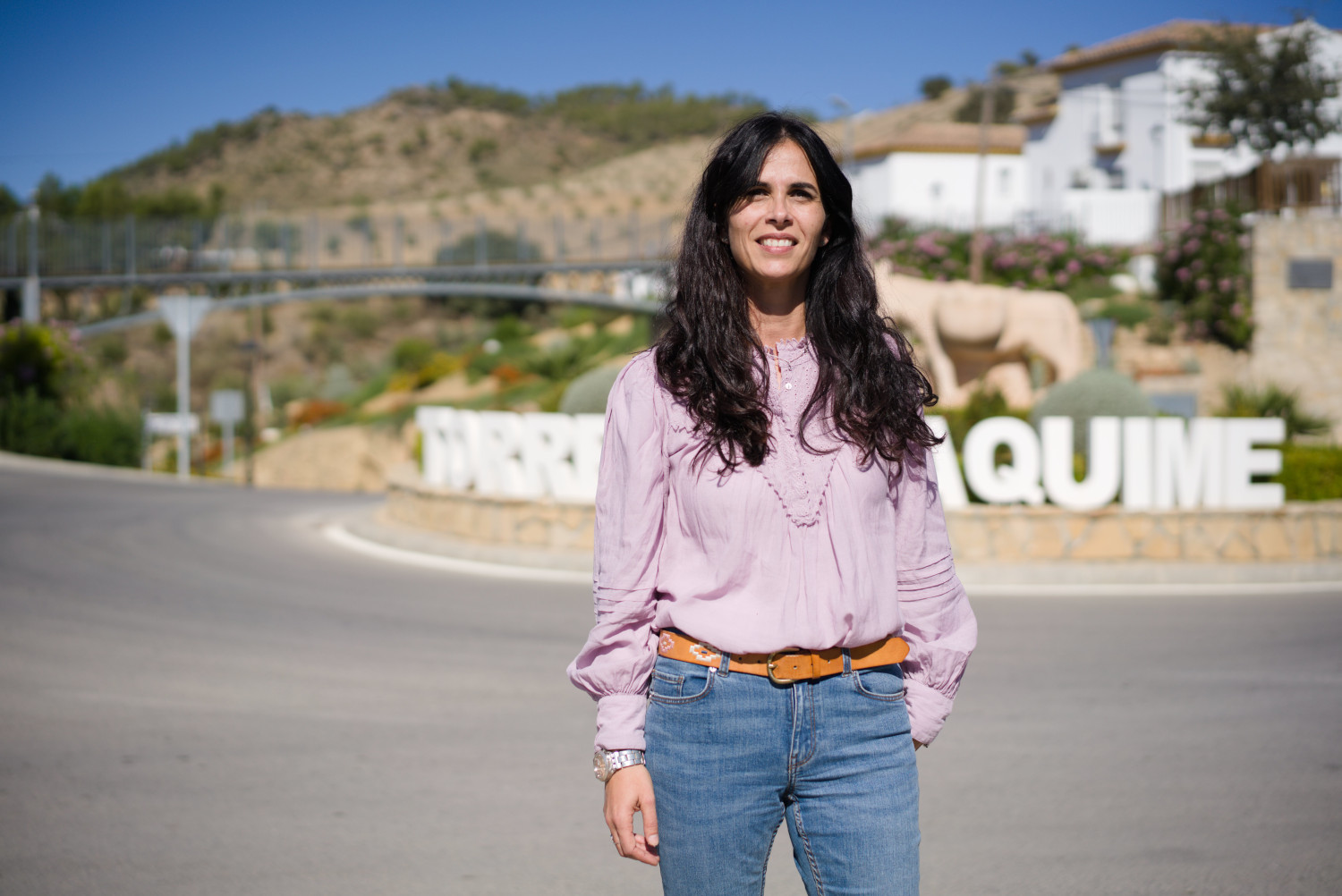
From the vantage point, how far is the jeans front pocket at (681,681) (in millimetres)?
2252

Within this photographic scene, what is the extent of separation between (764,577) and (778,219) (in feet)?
2.25

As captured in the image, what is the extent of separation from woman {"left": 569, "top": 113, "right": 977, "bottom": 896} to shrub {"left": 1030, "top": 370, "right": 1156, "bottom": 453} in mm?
12466

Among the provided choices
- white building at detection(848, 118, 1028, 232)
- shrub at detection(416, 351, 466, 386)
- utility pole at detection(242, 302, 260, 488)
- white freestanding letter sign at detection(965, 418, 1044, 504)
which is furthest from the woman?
white building at detection(848, 118, 1028, 232)

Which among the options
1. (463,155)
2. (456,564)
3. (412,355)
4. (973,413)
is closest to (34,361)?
(412,355)

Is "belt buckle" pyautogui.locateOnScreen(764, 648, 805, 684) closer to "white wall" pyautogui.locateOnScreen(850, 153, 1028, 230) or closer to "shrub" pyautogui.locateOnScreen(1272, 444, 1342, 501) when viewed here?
"shrub" pyautogui.locateOnScreen(1272, 444, 1342, 501)

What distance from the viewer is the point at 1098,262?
35312mm

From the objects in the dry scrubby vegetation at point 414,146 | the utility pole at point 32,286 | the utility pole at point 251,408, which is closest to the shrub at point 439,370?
the utility pole at point 251,408

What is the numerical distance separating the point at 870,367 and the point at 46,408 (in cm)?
3406

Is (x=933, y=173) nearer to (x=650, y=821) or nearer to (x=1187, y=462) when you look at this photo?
(x=1187, y=462)

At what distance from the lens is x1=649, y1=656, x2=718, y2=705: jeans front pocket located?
2252 millimetres

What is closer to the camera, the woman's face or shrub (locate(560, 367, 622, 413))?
A: the woman's face

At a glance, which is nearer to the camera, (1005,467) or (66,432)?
(1005,467)

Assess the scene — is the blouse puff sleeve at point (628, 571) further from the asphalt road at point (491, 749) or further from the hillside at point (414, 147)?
the hillside at point (414, 147)

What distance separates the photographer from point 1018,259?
35438mm
